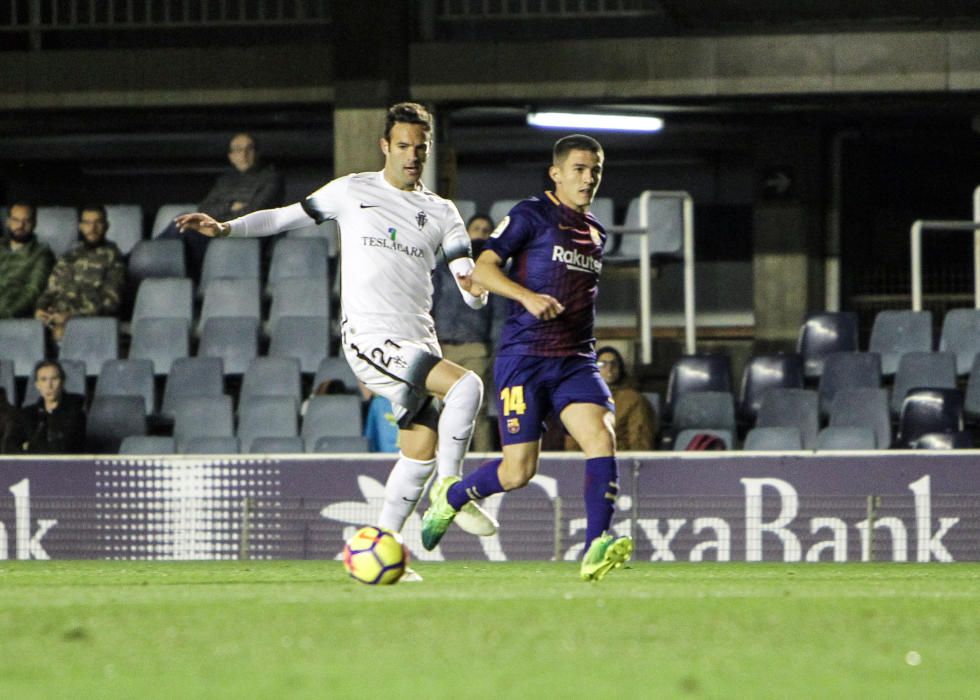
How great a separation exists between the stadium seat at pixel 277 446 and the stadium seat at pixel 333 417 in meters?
0.20

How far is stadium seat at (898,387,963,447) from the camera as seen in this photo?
42.3 ft

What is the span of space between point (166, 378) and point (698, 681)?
1109 cm


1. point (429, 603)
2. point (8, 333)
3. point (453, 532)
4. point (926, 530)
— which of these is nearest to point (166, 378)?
point (8, 333)

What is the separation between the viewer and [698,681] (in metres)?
4.14

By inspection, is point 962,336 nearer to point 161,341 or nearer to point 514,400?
point 161,341

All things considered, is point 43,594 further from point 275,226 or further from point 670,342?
point 670,342

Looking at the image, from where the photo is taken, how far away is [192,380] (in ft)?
46.5

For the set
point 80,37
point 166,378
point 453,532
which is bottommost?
point 453,532

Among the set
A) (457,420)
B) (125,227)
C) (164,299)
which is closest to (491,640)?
(457,420)

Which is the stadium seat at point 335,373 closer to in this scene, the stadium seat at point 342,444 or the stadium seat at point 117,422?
the stadium seat at point 342,444

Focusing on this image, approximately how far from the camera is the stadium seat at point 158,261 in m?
15.5

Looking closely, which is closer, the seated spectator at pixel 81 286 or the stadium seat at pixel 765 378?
the stadium seat at pixel 765 378

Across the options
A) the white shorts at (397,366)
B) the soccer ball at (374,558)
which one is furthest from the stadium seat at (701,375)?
the soccer ball at (374,558)

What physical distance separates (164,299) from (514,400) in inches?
314
